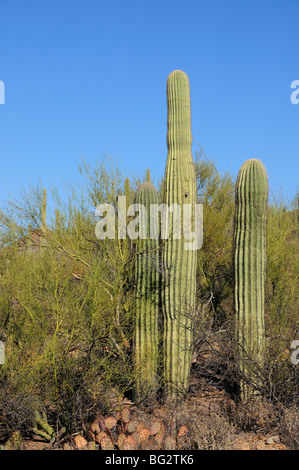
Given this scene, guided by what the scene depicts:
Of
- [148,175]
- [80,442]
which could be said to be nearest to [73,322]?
[80,442]

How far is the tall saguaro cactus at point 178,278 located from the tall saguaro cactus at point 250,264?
898mm

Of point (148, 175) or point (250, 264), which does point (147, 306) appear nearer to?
point (250, 264)

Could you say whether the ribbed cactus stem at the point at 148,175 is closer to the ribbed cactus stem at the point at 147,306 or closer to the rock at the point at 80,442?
the ribbed cactus stem at the point at 147,306

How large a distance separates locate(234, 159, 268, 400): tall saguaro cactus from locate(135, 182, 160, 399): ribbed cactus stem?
1563 mm

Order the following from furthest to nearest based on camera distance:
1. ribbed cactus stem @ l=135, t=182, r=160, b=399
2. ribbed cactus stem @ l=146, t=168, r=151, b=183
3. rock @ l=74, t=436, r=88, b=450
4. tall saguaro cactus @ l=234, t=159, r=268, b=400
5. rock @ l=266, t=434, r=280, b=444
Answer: ribbed cactus stem @ l=146, t=168, r=151, b=183 < ribbed cactus stem @ l=135, t=182, r=160, b=399 < tall saguaro cactus @ l=234, t=159, r=268, b=400 < rock @ l=266, t=434, r=280, b=444 < rock @ l=74, t=436, r=88, b=450

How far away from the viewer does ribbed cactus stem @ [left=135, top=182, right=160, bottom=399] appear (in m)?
8.70

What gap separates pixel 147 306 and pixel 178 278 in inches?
32.2

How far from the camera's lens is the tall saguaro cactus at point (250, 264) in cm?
850

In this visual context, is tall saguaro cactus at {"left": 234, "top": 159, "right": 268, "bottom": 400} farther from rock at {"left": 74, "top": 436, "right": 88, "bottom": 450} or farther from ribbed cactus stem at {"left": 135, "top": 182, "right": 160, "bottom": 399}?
rock at {"left": 74, "top": 436, "right": 88, "bottom": 450}

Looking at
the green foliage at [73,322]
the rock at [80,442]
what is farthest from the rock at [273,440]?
the rock at [80,442]

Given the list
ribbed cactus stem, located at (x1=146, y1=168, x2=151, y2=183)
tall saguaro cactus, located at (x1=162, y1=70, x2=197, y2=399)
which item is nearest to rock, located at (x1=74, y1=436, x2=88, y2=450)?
tall saguaro cactus, located at (x1=162, y1=70, x2=197, y2=399)

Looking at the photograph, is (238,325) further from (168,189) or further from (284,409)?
(168,189)

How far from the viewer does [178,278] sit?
8.83 metres
